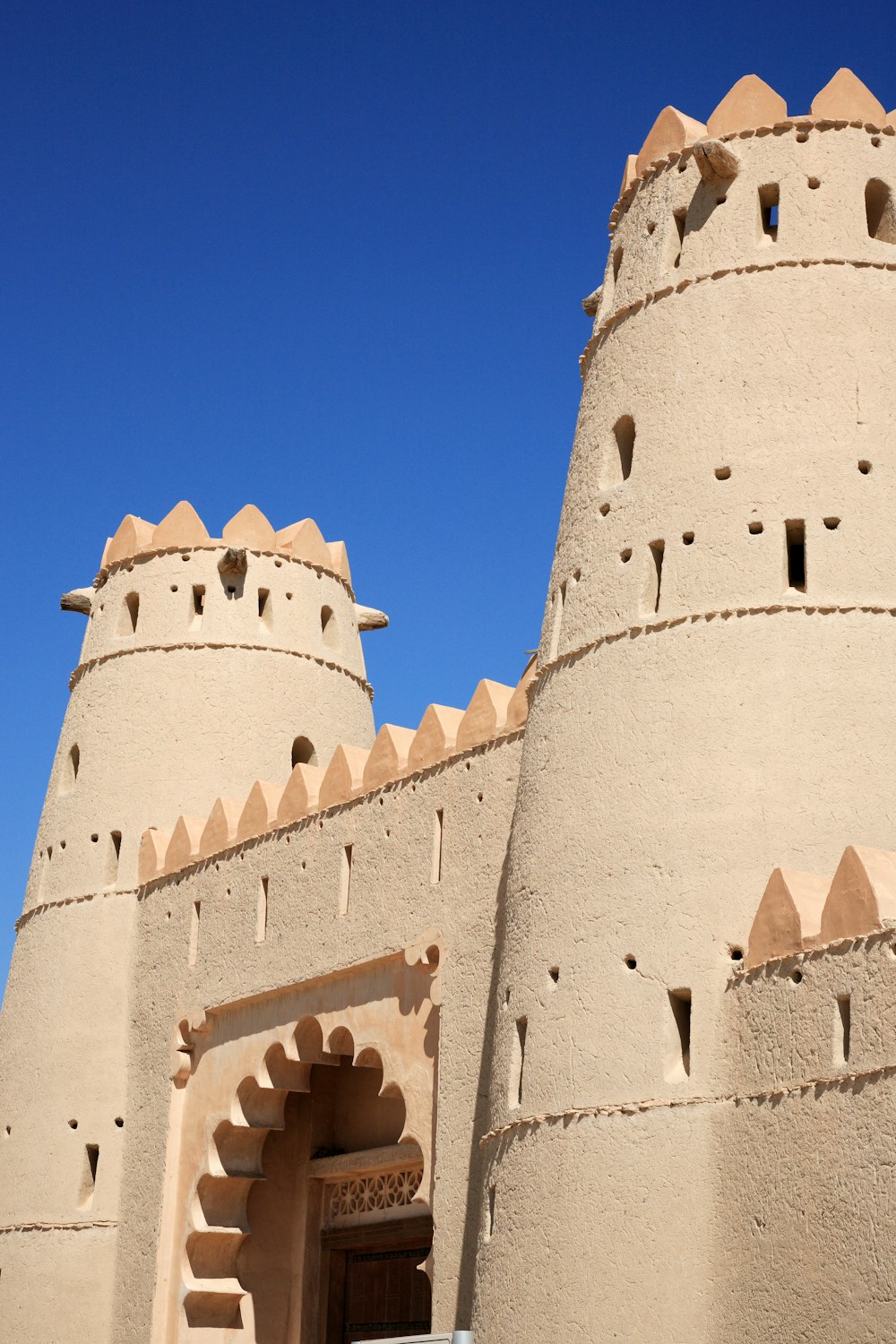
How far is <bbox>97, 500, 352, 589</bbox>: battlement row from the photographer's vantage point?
20.3 m

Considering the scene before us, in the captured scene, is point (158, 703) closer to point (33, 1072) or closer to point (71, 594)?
point (71, 594)

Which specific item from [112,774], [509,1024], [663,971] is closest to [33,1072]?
[112,774]

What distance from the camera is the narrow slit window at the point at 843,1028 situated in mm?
10430

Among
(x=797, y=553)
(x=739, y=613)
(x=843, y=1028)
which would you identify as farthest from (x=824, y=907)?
(x=797, y=553)

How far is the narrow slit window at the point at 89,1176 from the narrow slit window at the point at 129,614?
17.8 feet

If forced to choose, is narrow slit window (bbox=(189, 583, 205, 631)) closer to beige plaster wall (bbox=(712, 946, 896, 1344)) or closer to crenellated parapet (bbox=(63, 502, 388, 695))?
crenellated parapet (bbox=(63, 502, 388, 695))

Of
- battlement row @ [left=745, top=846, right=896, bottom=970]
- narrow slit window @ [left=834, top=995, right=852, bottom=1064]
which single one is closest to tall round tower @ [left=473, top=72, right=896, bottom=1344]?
battlement row @ [left=745, top=846, right=896, bottom=970]

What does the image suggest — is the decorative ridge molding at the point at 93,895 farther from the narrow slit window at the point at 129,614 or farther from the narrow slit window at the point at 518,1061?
the narrow slit window at the point at 518,1061

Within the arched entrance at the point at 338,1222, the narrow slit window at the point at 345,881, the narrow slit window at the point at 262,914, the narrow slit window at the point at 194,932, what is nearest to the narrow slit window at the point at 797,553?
the narrow slit window at the point at 345,881

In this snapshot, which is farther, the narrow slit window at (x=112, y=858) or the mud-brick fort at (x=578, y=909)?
the narrow slit window at (x=112, y=858)

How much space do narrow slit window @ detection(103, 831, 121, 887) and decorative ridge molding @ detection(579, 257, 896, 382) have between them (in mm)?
7892

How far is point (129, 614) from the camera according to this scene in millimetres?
20422

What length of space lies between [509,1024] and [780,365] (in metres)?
4.83

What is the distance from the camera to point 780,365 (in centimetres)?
1298
